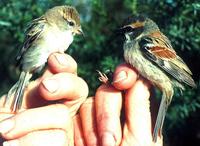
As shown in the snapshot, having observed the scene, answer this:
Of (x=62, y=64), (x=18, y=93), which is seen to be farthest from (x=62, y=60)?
(x=18, y=93)

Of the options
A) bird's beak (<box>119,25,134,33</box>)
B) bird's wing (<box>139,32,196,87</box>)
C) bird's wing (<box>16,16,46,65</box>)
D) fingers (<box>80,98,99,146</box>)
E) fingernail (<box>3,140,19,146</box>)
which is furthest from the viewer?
bird's wing (<box>16,16,46,65</box>)

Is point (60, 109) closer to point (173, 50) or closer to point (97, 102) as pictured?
point (97, 102)

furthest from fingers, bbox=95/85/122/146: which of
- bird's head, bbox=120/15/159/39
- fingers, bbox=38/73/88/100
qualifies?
bird's head, bbox=120/15/159/39

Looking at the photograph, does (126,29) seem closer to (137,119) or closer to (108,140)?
(137,119)

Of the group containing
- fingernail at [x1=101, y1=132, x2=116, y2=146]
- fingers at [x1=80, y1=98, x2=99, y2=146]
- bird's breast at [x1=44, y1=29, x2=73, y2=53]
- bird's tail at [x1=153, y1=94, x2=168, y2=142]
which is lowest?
bird's tail at [x1=153, y1=94, x2=168, y2=142]

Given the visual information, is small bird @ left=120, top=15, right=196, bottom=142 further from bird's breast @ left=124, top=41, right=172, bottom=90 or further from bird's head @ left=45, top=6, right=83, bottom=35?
bird's head @ left=45, top=6, right=83, bottom=35

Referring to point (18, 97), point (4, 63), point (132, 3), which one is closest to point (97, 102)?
point (18, 97)
